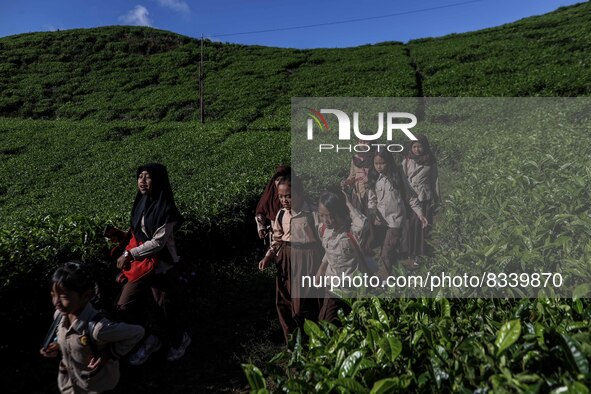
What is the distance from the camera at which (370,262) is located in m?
3.64

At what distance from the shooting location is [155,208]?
13.2 ft

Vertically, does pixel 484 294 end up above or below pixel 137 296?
above

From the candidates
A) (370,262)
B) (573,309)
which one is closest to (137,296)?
(370,262)

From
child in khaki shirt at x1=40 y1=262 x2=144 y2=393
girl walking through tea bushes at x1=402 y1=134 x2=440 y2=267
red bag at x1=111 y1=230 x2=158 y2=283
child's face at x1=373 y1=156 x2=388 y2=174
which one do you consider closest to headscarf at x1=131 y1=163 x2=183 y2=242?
red bag at x1=111 y1=230 x2=158 y2=283

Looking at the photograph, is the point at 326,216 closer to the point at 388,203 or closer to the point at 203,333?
the point at 388,203

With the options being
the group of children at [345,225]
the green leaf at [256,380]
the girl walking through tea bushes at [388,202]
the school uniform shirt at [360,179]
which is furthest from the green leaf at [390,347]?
the school uniform shirt at [360,179]

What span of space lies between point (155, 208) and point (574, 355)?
334cm

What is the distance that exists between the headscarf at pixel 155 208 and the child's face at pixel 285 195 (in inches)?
38.2

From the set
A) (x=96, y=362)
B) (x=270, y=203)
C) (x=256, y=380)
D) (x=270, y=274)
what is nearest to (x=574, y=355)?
(x=256, y=380)

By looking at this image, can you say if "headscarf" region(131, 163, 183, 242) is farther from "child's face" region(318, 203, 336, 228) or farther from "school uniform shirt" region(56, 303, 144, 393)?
"child's face" region(318, 203, 336, 228)

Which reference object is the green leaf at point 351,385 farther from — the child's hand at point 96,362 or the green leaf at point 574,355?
the child's hand at point 96,362

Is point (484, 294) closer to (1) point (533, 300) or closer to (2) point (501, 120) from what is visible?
(1) point (533, 300)

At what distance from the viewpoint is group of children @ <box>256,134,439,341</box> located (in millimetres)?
3635

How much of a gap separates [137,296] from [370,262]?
6.69 ft
